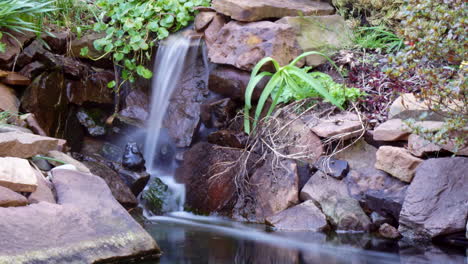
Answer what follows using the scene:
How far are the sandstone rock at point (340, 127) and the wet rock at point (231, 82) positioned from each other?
2.72ft

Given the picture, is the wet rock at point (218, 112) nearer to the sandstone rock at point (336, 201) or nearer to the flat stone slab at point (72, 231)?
the sandstone rock at point (336, 201)

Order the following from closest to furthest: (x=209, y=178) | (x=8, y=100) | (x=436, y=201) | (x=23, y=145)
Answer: (x=23, y=145) < (x=436, y=201) < (x=209, y=178) < (x=8, y=100)

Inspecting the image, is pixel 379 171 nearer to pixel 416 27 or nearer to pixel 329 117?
pixel 329 117

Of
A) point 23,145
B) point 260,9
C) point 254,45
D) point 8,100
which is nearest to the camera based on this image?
point 23,145

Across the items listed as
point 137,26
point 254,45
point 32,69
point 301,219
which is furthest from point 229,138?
point 32,69

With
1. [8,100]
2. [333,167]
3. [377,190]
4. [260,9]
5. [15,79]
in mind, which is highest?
[260,9]

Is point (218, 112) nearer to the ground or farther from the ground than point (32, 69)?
nearer to the ground

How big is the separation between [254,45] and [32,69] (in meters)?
2.40

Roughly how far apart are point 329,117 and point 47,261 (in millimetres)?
3201

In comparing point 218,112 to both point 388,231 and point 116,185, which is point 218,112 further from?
point 388,231

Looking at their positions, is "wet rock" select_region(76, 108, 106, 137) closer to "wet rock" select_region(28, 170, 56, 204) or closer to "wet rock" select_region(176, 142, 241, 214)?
"wet rock" select_region(176, 142, 241, 214)

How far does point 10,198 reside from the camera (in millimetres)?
3541

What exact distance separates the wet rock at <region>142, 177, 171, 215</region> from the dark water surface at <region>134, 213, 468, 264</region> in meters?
0.53

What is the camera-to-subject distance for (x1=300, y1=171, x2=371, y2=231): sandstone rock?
493cm
